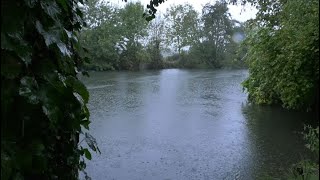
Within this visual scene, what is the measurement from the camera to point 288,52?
7.44 meters

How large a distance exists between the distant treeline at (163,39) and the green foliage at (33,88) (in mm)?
26821

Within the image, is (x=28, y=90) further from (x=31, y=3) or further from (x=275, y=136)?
(x=275, y=136)

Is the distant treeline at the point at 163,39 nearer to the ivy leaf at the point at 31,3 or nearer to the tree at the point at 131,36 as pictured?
the tree at the point at 131,36

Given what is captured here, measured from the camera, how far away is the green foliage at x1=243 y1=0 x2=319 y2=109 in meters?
6.24

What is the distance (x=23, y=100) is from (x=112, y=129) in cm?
580

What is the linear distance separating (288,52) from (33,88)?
269 inches

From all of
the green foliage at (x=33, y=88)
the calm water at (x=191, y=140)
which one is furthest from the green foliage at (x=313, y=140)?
the calm water at (x=191, y=140)

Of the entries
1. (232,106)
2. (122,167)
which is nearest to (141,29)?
(232,106)

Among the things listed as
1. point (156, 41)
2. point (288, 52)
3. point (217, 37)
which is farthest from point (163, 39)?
point (288, 52)

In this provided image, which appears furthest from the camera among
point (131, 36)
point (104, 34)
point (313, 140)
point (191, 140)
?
point (131, 36)

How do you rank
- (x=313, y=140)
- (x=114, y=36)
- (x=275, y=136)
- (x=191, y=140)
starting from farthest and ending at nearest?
(x=114, y=36) → (x=275, y=136) → (x=191, y=140) → (x=313, y=140)

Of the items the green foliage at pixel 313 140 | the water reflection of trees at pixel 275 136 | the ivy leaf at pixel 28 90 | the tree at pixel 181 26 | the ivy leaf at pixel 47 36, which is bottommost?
the water reflection of trees at pixel 275 136

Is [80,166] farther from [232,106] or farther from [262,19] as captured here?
[232,106]

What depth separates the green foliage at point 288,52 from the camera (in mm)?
6242
